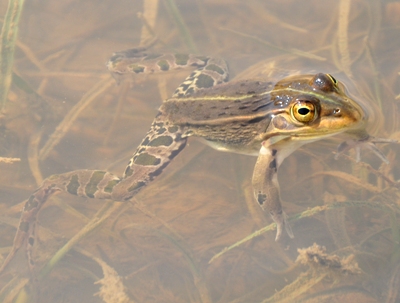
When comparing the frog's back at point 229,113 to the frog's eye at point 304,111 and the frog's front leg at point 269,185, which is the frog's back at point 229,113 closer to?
the frog's front leg at point 269,185

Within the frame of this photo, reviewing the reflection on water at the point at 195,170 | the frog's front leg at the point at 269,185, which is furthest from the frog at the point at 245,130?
the reflection on water at the point at 195,170

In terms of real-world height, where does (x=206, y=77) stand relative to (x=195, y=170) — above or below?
above

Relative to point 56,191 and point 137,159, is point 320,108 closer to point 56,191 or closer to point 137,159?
point 137,159

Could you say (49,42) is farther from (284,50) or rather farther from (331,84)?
(331,84)

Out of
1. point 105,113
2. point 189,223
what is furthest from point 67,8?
point 189,223

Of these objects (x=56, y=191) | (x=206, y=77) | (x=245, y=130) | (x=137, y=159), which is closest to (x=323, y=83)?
(x=245, y=130)

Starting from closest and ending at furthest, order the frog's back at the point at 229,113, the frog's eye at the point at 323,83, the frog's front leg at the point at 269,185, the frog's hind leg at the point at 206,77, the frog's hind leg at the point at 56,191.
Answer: the frog's eye at the point at 323,83 < the frog's back at the point at 229,113 < the frog's front leg at the point at 269,185 < the frog's hind leg at the point at 56,191 < the frog's hind leg at the point at 206,77
